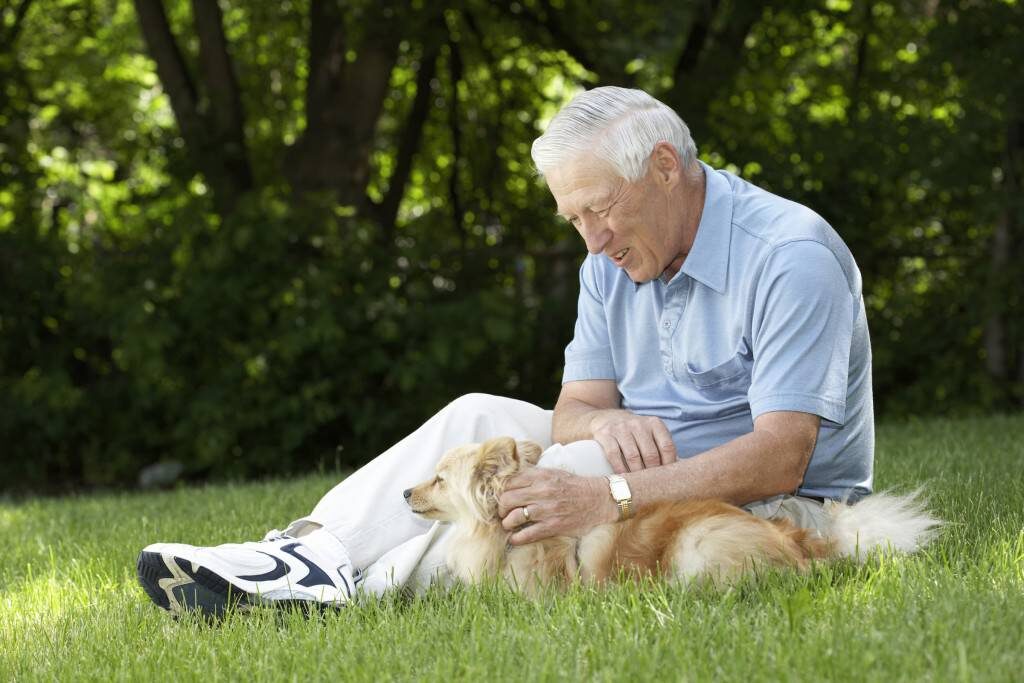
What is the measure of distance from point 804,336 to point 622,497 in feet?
2.07

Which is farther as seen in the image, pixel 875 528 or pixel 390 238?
pixel 390 238

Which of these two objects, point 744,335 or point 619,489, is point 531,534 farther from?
point 744,335

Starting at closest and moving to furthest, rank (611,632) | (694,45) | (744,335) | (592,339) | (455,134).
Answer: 1. (611,632)
2. (744,335)
3. (592,339)
4. (694,45)
5. (455,134)

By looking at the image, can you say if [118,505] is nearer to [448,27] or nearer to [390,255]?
[390,255]

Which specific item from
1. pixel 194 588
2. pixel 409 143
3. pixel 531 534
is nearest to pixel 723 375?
pixel 531 534

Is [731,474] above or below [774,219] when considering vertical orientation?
below

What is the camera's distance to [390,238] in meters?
11.5

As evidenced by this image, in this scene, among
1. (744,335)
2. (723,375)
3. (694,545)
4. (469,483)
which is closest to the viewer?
(694,545)

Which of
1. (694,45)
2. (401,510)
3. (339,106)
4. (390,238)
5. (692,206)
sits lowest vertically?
(390,238)

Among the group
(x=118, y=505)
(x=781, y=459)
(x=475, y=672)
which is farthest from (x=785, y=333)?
(x=118, y=505)

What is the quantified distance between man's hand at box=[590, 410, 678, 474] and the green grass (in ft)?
1.59

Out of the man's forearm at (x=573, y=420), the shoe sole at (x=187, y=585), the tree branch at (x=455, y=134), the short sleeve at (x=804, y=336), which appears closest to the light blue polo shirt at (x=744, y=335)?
the short sleeve at (x=804, y=336)

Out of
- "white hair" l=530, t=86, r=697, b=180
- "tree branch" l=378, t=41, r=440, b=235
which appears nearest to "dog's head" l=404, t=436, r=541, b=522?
"white hair" l=530, t=86, r=697, b=180

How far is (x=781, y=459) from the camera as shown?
3.13 m
